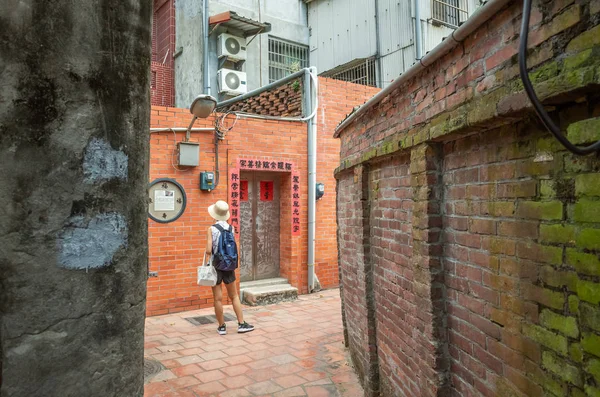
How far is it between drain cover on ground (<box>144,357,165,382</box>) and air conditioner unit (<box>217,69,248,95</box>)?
854cm

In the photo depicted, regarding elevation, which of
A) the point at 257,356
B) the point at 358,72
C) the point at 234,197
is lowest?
the point at 257,356

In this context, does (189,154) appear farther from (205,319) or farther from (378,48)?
(378,48)

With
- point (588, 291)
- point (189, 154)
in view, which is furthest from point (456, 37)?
point (189, 154)

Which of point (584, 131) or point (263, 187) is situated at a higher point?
point (263, 187)

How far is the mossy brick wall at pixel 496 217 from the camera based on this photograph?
4.88ft

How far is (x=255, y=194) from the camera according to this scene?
8.49m

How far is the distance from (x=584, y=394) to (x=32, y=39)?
7.55 feet

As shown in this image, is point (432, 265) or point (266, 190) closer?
point (432, 265)

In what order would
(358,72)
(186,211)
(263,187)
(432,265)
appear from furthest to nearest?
(358,72)
(263,187)
(186,211)
(432,265)

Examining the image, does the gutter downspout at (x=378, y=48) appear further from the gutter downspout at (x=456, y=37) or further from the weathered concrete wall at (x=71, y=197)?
the weathered concrete wall at (x=71, y=197)

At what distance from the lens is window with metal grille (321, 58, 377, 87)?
43.5 ft

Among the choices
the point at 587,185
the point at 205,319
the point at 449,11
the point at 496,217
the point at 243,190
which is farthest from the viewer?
the point at 449,11

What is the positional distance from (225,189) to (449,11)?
9.18 m

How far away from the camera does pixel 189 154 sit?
7.05 m
